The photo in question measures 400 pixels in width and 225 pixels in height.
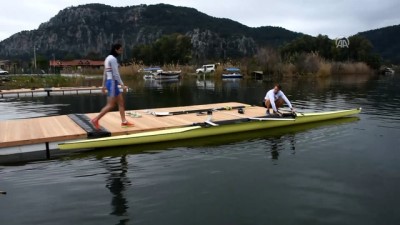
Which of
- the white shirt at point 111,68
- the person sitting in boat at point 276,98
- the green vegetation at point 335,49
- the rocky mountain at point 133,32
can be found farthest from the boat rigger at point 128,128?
the rocky mountain at point 133,32

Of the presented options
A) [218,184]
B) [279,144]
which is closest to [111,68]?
[218,184]

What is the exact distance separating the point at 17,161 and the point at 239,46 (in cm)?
15090

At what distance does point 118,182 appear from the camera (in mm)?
7324

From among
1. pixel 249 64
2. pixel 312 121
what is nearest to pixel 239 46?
pixel 249 64

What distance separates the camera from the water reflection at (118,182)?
6.02m

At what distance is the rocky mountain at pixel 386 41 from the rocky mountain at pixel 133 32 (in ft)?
112

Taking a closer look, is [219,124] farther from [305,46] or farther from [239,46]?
[239,46]

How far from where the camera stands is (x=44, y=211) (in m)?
5.93

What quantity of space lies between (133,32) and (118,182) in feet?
591

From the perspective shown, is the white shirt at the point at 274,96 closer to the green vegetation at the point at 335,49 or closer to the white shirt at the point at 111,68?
the white shirt at the point at 111,68

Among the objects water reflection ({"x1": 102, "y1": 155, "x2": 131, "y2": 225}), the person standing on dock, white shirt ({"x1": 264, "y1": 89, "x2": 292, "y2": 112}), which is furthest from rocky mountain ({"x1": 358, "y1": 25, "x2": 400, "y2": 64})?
water reflection ({"x1": 102, "y1": 155, "x2": 131, "y2": 225})

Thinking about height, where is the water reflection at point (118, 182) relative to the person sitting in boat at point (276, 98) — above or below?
below

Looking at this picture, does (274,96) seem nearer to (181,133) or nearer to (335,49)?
(181,133)

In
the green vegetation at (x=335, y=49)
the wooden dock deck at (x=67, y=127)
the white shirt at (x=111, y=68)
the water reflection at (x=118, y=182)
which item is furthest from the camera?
the green vegetation at (x=335, y=49)
